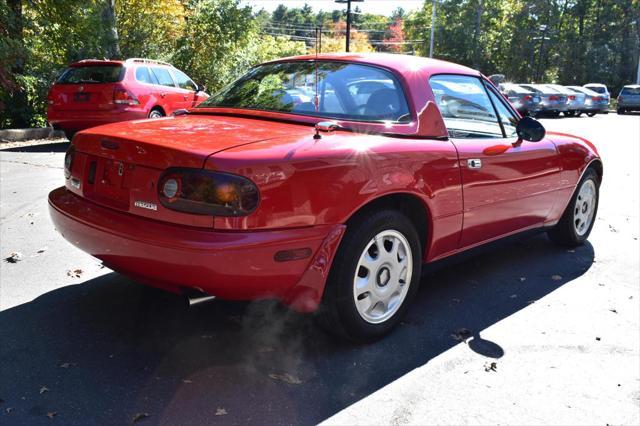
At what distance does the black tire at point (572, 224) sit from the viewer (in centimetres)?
513

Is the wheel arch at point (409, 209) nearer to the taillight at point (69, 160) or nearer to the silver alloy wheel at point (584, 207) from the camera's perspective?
the taillight at point (69, 160)

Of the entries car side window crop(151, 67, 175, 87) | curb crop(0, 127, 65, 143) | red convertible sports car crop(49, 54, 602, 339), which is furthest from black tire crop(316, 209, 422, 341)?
curb crop(0, 127, 65, 143)

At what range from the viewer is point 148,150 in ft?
9.42

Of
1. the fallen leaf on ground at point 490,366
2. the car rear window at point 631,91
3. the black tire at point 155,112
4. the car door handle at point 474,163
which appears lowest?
the fallen leaf on ground at point 490,366

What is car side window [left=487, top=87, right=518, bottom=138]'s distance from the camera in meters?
4.28

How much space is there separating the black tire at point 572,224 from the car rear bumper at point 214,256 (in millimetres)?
2994

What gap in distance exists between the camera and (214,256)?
2.62 metres

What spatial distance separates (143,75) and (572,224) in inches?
338

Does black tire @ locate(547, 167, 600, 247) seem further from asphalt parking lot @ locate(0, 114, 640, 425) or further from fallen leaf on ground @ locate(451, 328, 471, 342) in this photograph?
fallen leaf on ground @ locate(451, 328, 471, 342)

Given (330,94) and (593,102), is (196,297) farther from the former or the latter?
(593,102)

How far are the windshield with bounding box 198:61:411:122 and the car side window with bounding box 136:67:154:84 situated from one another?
301 inches

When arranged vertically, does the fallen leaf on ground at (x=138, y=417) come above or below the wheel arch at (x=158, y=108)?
below

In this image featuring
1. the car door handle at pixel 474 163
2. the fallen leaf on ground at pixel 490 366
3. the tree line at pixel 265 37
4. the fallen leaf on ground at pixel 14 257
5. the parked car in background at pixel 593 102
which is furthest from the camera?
the parked car in background at pixel 593 102

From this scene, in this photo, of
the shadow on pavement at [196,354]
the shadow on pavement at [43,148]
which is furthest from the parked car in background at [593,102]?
the shadow on pavement at [196,354]
